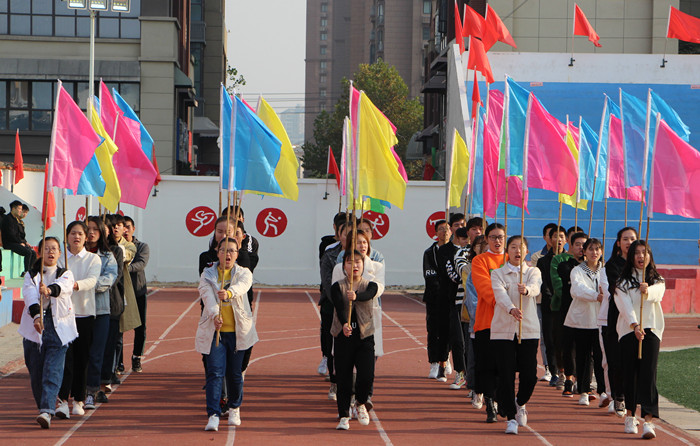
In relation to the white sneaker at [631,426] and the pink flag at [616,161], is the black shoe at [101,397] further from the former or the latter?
the pink flag at [616,161]

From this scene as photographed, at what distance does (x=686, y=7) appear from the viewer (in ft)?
153

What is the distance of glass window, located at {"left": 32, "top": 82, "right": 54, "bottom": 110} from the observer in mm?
38188

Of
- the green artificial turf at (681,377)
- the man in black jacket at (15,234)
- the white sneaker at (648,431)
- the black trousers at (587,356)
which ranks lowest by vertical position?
the green artificial turf at (681,377)

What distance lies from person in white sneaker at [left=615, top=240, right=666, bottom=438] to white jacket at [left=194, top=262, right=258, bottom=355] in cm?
342

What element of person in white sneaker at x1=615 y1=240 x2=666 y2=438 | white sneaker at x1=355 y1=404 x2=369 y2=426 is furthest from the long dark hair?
white sneaker at x1=355 y1=404 x2=369 y2=426

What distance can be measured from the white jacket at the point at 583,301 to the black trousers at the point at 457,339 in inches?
54.3

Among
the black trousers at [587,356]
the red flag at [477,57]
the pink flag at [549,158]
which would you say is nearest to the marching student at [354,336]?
the black trousers at [587,356]

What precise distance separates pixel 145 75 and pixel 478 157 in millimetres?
23739

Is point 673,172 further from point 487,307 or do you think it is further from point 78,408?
point 78,408

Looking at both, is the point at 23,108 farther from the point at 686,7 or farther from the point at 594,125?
the point at 686,7

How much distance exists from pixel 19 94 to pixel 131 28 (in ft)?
15.7

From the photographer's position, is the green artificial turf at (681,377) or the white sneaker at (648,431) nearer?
the white sneaker at (648,431)

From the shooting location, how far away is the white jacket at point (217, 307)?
31.1 feet

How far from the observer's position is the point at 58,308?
31.0 ft
